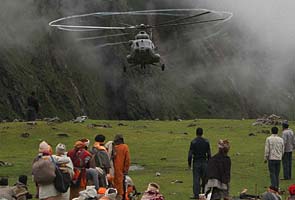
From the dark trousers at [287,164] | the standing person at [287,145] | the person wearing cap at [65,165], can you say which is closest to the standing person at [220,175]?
the person wearing cap at [65,165]

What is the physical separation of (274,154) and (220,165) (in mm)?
5803

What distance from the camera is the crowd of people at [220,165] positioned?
795 inches

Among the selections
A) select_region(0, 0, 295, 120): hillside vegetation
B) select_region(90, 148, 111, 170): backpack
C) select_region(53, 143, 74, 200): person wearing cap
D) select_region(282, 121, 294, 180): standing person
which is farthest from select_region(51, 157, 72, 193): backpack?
select_region(0, 0, 295, 120): hillside vegetation

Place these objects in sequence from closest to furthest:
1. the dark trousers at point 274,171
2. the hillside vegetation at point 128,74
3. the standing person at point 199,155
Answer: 1. the standing person at point 199,155
2. the dark trousers at point 274,171
3. the hillside vegetation at point 128,74

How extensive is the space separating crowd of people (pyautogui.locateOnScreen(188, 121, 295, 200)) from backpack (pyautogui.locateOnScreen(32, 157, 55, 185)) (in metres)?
4.39

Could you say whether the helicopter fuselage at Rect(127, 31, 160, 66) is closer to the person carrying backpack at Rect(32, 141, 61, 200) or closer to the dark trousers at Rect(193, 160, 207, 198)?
the dark trousers at Rect(193, 160, 207, 198)

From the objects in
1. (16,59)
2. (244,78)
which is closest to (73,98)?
(16,59)

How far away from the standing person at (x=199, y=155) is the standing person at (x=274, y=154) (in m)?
3.35

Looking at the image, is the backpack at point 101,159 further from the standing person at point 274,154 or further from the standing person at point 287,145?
the standing person at point 287,145

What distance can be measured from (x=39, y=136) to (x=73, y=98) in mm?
77959

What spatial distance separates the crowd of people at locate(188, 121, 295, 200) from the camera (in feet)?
66.3

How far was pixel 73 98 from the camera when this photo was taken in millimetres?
117625

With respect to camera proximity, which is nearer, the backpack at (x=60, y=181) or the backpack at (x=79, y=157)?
the backpack at (x=60, y=181)

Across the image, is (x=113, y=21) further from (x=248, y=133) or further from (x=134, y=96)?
(x=248, y=133)
